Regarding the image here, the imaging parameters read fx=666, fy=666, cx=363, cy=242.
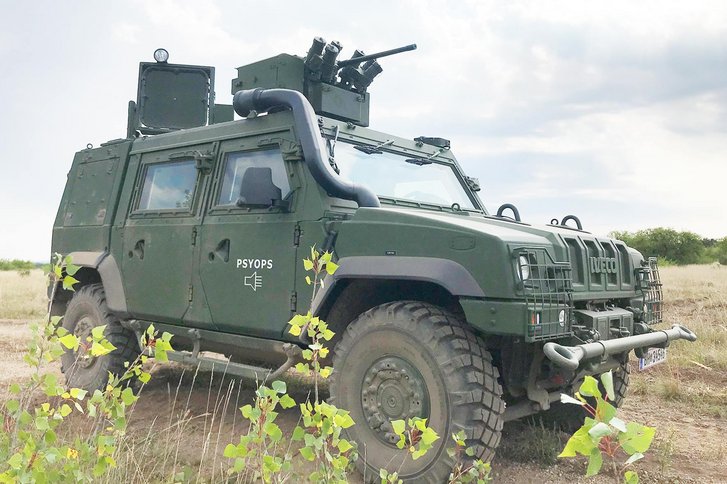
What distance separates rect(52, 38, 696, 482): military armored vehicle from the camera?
11.2ft

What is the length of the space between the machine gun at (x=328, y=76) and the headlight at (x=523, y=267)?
2482 millimetres

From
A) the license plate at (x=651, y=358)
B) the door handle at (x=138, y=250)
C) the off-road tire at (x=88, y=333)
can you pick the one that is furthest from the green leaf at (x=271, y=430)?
the off-road tire at (x=88, y=333)

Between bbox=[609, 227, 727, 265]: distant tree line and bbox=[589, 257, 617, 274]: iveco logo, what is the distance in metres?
39.9

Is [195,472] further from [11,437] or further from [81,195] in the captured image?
[81,195]

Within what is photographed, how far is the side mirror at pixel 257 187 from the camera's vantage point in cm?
Answer: 410

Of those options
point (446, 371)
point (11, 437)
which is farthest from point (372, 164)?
point (11, 437)

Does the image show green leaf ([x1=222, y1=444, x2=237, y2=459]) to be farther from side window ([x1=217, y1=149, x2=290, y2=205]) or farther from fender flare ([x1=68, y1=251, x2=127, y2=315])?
fender flare ([x1=68, y1=251, x2=127, y2=315])

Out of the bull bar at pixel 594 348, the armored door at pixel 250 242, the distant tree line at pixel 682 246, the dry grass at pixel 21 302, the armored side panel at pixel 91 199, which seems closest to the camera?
the bull bar at pixel 594 348

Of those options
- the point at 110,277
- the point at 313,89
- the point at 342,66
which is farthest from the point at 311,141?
the point at 110,277

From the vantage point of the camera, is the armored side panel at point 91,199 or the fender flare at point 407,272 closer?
the fender flare at point 407,272

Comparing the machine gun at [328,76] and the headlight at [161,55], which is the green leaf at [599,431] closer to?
the machine gun at [328,76]

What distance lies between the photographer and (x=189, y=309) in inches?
193

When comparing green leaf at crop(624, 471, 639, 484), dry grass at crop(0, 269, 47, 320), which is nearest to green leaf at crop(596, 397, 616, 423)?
green leaf at crop(624, 471, 639, 484)

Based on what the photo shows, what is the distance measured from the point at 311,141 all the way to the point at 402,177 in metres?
0.99
